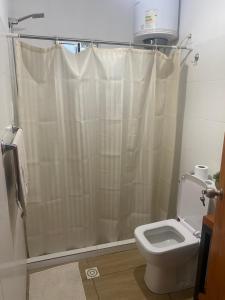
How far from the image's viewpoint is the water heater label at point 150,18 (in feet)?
6.13

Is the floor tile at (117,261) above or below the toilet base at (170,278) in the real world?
below

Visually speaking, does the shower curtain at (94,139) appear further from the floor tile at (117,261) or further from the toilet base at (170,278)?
the toilet base at (170,278)

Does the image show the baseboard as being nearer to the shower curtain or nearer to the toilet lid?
the shower curtain

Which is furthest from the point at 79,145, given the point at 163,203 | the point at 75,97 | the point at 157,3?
the point at 157,3

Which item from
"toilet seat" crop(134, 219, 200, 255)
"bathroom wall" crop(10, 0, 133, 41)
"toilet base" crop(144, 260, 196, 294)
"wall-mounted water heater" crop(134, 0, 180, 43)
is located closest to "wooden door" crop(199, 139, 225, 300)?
"toilet seat" crop(134, 219, 200, 255)

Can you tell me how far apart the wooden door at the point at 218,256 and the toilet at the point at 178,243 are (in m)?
0.31

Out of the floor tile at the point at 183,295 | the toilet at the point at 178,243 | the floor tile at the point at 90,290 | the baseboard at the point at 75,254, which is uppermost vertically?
the toilet at the point at 178,243

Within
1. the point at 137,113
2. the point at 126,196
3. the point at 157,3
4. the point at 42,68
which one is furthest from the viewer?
the point at 126,196

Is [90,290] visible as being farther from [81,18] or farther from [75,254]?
[81,18]

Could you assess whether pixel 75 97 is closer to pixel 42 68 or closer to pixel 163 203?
pixel 42 68

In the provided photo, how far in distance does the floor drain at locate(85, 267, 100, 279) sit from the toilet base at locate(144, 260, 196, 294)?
1.32 ft

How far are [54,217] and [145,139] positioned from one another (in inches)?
40.4

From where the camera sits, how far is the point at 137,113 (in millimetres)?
2018

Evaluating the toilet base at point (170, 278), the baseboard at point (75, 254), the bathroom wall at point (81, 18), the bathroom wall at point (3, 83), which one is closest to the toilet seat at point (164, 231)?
the toilet base at point (170, 278)
